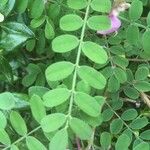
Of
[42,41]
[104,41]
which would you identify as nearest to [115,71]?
[104,41]

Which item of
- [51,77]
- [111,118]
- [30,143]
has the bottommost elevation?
[111,118]

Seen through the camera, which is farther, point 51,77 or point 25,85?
point 25,85

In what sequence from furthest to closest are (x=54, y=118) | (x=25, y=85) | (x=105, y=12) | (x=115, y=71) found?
1. (x=25, y=85)
2. (x=115, y=71)
3. (x=105, y=12)
4. (x=54, y=118)

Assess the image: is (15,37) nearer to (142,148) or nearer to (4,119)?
(4,119)

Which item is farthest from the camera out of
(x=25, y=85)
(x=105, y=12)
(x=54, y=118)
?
(x=25, y=85)

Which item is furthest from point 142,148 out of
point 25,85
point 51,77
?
point 25,85

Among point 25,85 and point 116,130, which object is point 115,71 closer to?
point 116,130

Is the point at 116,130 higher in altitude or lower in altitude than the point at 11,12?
lower
